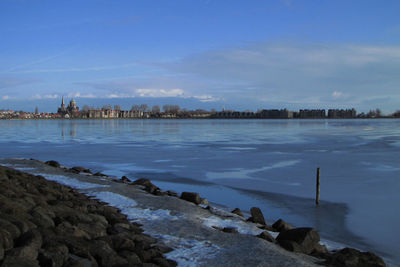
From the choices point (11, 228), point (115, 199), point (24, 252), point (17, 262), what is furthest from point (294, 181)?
point (17, 262)

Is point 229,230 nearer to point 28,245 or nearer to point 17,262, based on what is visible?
point 28,245

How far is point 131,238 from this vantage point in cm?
561

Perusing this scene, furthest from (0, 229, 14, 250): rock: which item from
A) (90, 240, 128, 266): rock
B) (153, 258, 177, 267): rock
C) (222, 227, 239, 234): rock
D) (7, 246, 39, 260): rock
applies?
(222, 227, 239, 234): rock

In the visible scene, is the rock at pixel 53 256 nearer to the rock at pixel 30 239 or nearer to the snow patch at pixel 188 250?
the rock at pixel 30 239

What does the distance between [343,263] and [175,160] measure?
13464 mm

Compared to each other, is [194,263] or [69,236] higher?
[69,236]

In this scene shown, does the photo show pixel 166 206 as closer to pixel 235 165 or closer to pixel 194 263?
pixel 194 263

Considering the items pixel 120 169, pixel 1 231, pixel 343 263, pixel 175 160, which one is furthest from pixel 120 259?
pixel 175 160

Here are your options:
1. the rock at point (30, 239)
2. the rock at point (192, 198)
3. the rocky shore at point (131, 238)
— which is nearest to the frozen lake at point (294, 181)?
the rock at point (192, 198)

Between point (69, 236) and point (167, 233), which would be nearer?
point (69, 236)

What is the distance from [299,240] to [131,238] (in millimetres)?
2512

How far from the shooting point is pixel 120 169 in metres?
15.9

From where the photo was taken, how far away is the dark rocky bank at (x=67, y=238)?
162 inches

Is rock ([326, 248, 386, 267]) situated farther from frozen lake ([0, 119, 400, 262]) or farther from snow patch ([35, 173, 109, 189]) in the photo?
snow patch ([35, 173, 109, 189])
